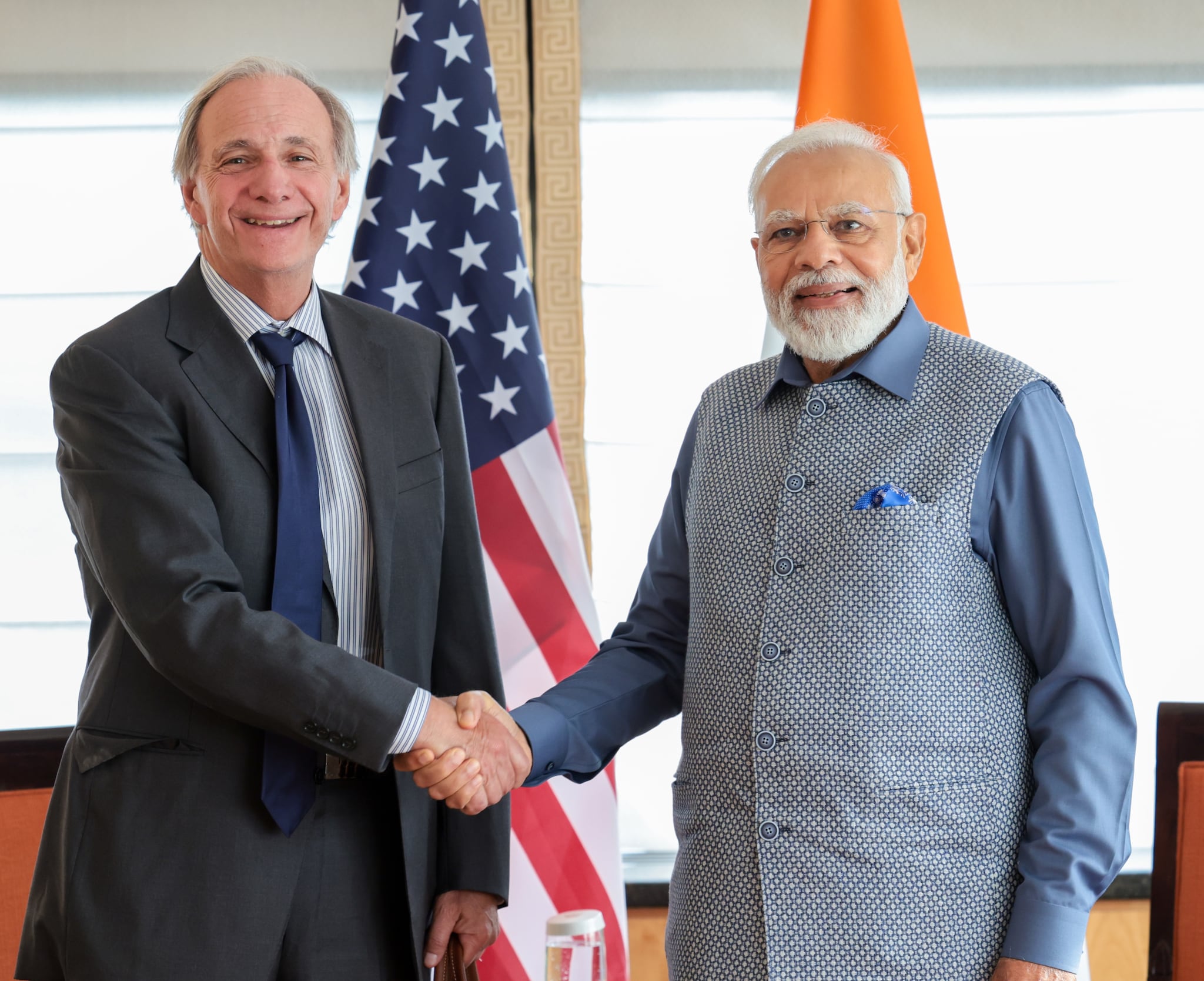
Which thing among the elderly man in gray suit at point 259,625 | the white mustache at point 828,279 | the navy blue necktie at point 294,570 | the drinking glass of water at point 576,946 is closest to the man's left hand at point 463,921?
the elderly man in gray suit at point 259,625

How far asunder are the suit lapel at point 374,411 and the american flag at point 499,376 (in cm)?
79

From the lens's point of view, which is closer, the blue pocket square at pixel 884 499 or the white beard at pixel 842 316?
the blue pocket square at pixel 884 499

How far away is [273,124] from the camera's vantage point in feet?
5.47

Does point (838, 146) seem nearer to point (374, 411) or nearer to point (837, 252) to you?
point (837, 252)

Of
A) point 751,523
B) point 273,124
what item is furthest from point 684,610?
point 273,124

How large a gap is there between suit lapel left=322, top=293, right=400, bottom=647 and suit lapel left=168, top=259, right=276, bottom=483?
4.8 inches

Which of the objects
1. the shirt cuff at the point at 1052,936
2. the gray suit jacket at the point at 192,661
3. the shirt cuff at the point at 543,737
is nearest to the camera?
the shirt cuff at the point at 1052,936

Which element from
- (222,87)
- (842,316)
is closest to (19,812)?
(222,87)

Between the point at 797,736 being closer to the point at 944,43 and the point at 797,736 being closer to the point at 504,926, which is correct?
the point at 504,926

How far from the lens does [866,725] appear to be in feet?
4.68

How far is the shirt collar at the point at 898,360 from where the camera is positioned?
5.07 feet

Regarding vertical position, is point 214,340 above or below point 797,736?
above

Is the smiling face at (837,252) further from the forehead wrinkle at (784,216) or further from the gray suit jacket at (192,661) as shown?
the gray suit jacket at (192,661)

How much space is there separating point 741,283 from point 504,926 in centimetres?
176
